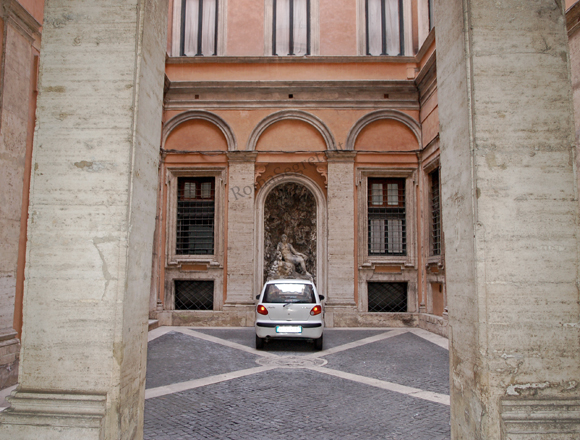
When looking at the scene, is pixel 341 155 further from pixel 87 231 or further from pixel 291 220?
pixel 87 231

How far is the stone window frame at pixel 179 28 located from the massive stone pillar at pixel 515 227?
38.8 feet

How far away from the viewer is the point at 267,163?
1343 centimetres

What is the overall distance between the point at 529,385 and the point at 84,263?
3246 millimetres

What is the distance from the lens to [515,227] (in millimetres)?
3141

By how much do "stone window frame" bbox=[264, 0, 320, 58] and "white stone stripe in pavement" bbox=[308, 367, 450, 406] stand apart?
10235 millimetres

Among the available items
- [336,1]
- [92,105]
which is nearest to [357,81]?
[336,1]

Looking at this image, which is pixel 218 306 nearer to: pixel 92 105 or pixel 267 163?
pixel 267 163

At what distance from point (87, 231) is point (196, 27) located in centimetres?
1289

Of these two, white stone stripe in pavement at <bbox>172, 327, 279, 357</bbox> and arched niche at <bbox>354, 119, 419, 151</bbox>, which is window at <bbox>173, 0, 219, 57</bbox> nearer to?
arched niche at <bbox>354, 119, 419, 151</bbox>

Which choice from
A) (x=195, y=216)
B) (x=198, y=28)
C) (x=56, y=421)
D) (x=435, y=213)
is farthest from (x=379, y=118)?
(x=56, y=421)

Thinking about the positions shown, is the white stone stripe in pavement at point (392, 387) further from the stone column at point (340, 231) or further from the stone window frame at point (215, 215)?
the stone window frame at point (215, 215)

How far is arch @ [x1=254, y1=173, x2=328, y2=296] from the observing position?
1321 centimetres

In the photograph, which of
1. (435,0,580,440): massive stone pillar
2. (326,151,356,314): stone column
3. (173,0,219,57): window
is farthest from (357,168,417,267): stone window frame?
(435,0,580,440): massive stone pillar

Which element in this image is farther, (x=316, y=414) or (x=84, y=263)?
(x=316, y=414)
